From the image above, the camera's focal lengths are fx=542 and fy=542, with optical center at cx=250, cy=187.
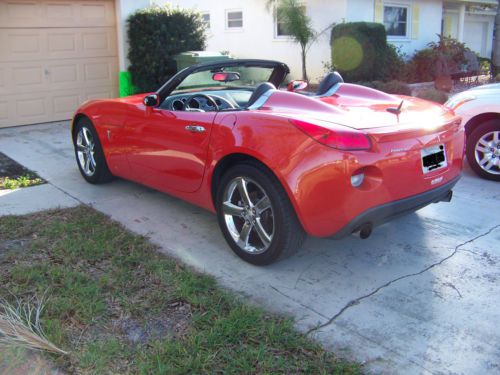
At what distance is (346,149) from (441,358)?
1.31 meters

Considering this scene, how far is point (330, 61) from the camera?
1587cm

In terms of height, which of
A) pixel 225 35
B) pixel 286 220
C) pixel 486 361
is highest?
pixel 225 35

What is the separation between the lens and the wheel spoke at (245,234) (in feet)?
13.1

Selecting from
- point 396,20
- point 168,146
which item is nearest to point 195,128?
point 168,146

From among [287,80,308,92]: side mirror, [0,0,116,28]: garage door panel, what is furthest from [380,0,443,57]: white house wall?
[287,80,308,92]: side mirror

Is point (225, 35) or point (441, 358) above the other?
point (225, 35)

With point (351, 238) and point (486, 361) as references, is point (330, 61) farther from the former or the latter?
point (486, 361)

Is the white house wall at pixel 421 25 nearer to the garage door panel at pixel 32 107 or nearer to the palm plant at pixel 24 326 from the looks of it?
the garage door panel at pixel 32 107

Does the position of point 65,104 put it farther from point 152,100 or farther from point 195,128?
point 195,128

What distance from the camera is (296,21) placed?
1499 cm

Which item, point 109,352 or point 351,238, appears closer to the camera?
point 109,352

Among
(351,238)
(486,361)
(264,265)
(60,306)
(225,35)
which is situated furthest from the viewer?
(225,35)

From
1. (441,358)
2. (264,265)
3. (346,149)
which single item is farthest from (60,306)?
(441,358)

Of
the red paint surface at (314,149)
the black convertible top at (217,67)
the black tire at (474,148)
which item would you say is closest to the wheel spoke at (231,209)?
the red paint surface at (314,149)
